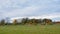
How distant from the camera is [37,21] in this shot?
39.8 metres

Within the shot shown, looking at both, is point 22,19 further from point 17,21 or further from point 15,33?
point 15,33

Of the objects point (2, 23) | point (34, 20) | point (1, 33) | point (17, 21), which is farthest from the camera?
point (17, 21)

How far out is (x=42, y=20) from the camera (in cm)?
4019

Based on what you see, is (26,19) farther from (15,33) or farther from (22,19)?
(15,33)

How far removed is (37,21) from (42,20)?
1.21 m

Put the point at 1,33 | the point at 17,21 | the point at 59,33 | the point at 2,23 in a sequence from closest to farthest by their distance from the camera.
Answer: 1. the point at 59,33
2. the point at 1,33
3. the point at 2,23
4. the point at 17,21

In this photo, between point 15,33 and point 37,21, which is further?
point 37,21

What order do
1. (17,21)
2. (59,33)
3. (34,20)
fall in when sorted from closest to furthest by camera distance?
(59,33) → (34,20) → (17,21)

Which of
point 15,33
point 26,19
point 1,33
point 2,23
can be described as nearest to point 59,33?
point 15,33

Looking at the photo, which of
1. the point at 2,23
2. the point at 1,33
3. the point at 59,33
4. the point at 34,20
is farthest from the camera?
the point at 34,20

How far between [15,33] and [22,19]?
22786 millimetres

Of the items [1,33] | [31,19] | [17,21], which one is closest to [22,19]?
[17,21]

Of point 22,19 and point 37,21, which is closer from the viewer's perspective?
point 37,21

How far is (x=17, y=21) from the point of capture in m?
42.3
